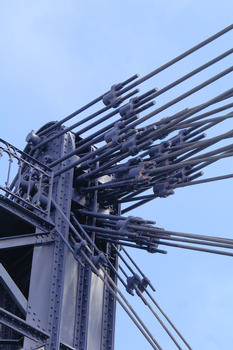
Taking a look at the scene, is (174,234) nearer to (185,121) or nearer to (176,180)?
(176,180)

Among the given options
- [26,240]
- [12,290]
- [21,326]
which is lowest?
[21,326]

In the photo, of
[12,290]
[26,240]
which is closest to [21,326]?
[12,290]

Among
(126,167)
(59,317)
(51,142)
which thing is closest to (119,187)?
(126,167)

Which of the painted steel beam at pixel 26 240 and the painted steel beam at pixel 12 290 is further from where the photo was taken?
the painted steel beam at pixel 26 240

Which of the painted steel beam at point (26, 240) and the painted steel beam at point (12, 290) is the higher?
the painted steel beam at point (26, 240)

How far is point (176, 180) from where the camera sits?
48.2ft

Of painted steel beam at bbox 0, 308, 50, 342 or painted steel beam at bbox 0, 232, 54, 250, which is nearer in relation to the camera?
painted steel beam at bbox 0, 308, 50, 342

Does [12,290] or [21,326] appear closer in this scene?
[21,326]

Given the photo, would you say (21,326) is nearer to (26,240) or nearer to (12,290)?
(12,290)

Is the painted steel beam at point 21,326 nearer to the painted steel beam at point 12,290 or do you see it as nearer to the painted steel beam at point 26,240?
the painted steel beam at point 12,290

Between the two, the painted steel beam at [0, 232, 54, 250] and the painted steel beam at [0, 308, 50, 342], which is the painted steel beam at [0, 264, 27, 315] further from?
the painted steel beam at [0, 232, 54, 250]

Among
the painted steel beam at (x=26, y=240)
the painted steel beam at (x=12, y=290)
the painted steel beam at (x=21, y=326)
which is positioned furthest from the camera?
the painted steel beam at (x=26, y=240)

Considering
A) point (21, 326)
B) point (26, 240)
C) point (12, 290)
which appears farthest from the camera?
point (26, 240)

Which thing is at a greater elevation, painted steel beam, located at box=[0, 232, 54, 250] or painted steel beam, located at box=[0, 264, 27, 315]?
painted steel beam, located at box=[0, 232, 54, 250]
